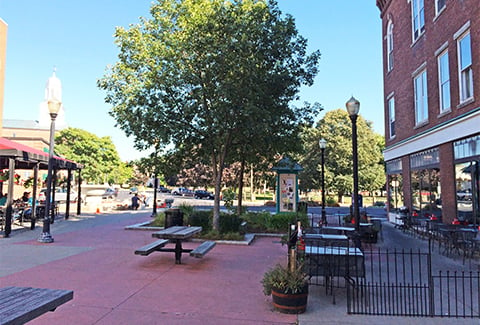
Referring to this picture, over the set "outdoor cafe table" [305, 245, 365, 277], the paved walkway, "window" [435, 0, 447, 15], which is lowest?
the paved walkway

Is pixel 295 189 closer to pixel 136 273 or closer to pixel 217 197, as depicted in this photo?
pixel 217 197

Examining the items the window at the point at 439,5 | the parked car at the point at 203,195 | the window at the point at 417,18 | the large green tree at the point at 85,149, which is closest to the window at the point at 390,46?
the window at the point at 417,18

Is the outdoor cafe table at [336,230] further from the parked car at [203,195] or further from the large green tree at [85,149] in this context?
the large green tree at [85,149]

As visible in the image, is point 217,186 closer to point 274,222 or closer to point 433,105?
point 274,222

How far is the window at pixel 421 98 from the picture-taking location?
1525cm

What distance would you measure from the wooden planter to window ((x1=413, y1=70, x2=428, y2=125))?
12513 mm

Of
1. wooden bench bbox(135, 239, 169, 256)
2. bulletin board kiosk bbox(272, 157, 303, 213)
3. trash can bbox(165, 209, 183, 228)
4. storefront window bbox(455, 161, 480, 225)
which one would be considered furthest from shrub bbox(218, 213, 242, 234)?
storefront window bbox(455, 161, 480, 225)

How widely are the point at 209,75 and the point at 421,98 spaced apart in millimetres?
9626

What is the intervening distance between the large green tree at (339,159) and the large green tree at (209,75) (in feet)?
77.3

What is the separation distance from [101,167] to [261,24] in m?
50.8

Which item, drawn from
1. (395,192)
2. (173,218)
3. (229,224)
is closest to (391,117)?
Answer: (395,192)

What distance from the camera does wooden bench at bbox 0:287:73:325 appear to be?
3033mm

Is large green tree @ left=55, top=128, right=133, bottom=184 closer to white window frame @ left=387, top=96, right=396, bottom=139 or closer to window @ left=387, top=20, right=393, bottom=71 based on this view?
white window frame @ left=387, top=96, right=396, bottom=139

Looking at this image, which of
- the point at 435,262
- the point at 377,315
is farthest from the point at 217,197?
the point at 377,315
